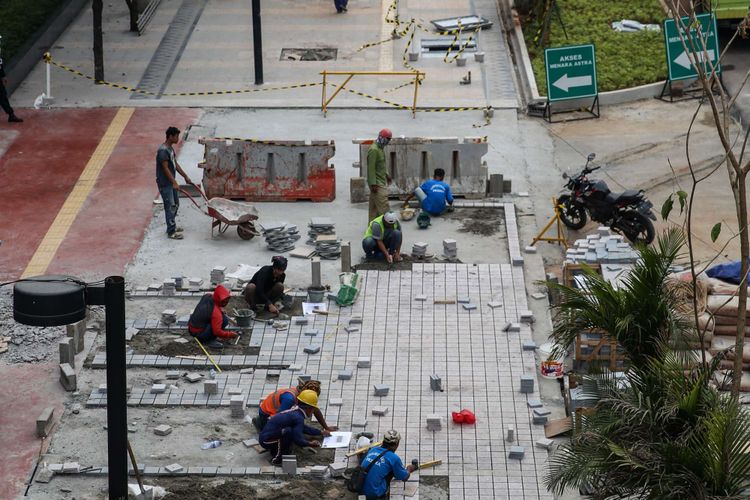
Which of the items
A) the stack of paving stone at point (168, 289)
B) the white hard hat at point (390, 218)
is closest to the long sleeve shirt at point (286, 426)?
the stack of paving stone at point (168, 289)

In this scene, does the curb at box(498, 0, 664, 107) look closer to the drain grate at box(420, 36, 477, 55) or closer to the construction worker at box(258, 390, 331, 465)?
the drain grate at box(420, 36, 477, 55)

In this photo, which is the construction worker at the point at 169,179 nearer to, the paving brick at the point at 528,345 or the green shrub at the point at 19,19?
the paving brick at the point at 528,345

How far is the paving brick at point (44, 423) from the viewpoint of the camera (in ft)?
54.2

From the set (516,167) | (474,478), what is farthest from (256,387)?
(516,167)

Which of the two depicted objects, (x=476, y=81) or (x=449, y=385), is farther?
(x=476, y=81)

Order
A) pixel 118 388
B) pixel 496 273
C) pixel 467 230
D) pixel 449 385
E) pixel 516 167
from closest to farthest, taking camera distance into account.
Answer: pixel 118 388 < pixel 449 385 < pixel 496 273 < pixel 467 230 < pixel 516 167

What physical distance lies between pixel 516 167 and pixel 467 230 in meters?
2.93

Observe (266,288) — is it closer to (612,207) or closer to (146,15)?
(612,207)

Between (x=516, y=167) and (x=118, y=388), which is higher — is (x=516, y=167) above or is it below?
below

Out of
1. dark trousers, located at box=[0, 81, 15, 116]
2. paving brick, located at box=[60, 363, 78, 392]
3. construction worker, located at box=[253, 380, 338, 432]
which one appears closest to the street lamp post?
construction worker, located at box=[253, 380, 338, 432]

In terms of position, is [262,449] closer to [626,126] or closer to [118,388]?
[118,388]

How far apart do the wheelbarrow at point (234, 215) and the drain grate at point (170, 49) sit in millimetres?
6896

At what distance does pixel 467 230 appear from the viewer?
22438 millimetres

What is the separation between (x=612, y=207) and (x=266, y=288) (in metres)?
5.43
